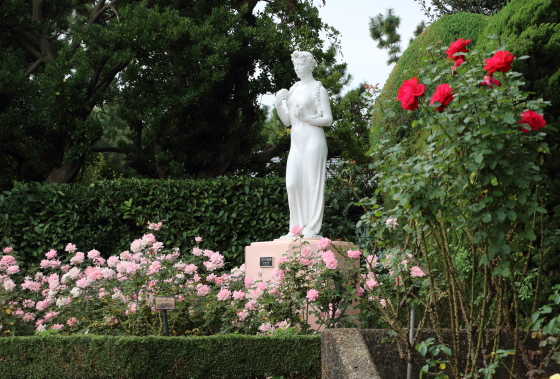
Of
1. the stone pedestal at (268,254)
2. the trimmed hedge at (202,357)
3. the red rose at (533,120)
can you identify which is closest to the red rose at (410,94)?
the red rose at (533,120)

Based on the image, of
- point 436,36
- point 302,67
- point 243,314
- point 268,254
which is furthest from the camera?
point 436,36

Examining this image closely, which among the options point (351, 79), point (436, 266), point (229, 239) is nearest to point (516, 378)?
point (436, 266)

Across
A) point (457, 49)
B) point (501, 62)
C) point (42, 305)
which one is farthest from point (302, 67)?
point (501, 62)

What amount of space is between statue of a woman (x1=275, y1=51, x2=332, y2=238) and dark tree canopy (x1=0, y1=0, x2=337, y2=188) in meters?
4.16

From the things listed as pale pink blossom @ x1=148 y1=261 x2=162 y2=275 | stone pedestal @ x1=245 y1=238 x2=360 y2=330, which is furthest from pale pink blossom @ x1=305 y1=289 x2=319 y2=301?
pale pink blossom @ x1=148 y1=261 x2=162 y2=275

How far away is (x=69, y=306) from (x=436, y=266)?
3.33 meters

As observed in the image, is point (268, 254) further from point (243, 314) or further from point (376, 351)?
point (376, 351)

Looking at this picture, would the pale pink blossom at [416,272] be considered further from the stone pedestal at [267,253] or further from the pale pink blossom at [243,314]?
the stone pedestal at [267,253]

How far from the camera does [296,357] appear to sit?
3924 millimetres

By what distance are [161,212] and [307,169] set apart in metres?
2.99

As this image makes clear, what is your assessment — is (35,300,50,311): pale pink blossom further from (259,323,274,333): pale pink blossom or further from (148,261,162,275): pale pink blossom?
(259,323,274,333): pale pink blossom

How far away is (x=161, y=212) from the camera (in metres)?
8.68

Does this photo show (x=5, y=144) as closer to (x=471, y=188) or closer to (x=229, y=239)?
(x=229, y=239)

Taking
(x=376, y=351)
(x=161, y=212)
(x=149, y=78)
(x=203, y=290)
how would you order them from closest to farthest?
(x=376, y=351) < (x=203, y=290) < (x=161, y=212) < (x=149, y=78)
